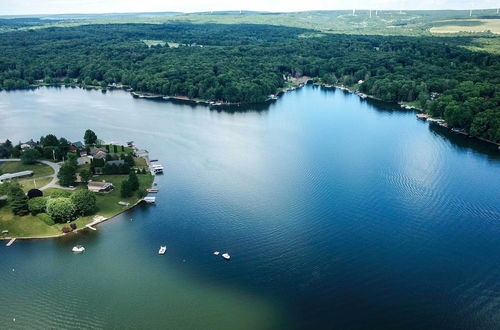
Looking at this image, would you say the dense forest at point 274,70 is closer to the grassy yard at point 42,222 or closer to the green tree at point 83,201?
the grassy yard at point 42,222

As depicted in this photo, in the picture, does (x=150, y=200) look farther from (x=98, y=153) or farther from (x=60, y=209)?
(x=98, y=153)

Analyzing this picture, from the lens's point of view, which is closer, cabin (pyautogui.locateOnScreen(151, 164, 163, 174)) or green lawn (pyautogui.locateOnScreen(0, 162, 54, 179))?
green lawn (pyautogui.locateOnScreen(0, 162, 54, 179))

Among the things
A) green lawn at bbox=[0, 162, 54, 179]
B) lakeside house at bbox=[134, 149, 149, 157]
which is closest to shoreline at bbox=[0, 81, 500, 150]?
lakeside house at bbox=[134, 149, 149, 157]

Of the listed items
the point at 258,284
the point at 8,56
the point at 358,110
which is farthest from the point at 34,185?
the point at 8,56

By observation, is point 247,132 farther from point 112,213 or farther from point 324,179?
point 112,213

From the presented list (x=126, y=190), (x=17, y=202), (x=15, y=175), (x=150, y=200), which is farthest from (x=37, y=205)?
(x=15, y=175)

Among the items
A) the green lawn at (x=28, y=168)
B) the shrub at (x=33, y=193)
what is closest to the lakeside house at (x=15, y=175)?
the green lawn at (x=28, y=168)

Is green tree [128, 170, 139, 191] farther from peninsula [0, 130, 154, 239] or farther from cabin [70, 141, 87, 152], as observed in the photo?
cabin [70, 141, 87, 152]
